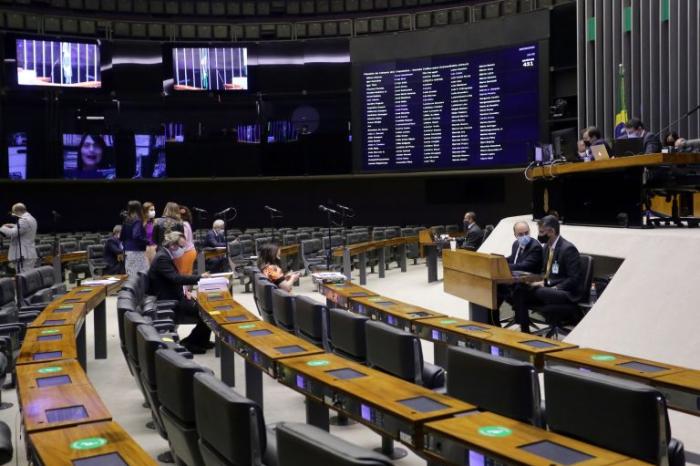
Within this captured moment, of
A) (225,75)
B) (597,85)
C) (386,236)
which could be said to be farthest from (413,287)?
(225,75)

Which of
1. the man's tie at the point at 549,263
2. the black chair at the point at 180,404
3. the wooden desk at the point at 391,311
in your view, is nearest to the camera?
the black chair at the point at 180,404

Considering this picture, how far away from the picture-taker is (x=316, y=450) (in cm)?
183

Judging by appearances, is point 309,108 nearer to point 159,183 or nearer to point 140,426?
point 159,183

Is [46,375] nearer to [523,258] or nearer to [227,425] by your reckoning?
[227,425]

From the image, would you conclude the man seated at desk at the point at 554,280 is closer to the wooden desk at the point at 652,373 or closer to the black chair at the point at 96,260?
the wooden desk at the point at 652,373

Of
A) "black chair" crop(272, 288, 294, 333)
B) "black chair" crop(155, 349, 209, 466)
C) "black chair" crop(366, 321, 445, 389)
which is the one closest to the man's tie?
"black chair" crop(272, 288, 294, 333)

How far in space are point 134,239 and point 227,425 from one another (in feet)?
24.7

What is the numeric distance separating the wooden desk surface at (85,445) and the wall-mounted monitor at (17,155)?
16468mm

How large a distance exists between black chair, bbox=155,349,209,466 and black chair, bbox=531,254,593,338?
13.4 feet

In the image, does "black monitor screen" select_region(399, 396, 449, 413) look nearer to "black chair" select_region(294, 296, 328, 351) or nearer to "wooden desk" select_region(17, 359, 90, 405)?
"wooden desk" select_region(17, 359, 90, 405)

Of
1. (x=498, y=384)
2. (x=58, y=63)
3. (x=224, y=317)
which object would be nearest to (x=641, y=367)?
(x=498, y=384)

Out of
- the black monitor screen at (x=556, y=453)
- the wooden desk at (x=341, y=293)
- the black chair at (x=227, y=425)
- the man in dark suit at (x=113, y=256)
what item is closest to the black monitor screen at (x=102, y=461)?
the black chair at (x=227, y=425)

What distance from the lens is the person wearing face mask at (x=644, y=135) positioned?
7.67 metres

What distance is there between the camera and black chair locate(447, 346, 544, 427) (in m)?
2.90
